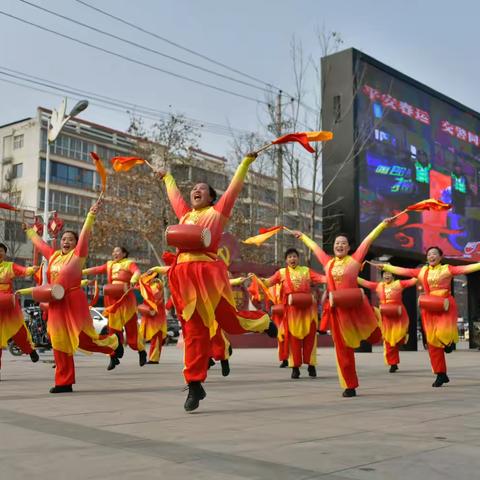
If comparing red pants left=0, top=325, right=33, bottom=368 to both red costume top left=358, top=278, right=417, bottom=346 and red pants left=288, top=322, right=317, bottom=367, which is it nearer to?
red pants left=288, top=322, right=317, bottom=367

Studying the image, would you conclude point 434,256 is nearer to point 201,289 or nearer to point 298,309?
point 298,309

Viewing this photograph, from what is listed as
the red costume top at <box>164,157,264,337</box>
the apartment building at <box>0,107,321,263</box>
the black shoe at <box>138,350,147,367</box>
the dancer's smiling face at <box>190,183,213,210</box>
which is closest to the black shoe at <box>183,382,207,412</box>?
the red costume top at <box>164,157,264,337</box>

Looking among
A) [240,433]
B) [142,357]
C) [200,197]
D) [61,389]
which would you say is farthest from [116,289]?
[240,433]

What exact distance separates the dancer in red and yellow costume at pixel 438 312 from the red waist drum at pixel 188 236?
390 centimetres

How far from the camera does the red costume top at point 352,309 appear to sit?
7.04 meters

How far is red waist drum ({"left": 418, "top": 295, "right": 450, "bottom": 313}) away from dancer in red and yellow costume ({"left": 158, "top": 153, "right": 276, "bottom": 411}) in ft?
11.3

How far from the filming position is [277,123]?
21766 mm

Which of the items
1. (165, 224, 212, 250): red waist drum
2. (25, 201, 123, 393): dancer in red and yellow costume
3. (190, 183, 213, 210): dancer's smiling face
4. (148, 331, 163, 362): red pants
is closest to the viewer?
(165, 224, 212, 250): red waist drum

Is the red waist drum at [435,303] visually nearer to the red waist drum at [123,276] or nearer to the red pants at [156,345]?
the red waist drum at [123,276]

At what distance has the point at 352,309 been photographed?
7156mm

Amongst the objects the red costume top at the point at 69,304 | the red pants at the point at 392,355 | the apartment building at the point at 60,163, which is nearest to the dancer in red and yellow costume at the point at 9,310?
the red costume top at the point at 69,304

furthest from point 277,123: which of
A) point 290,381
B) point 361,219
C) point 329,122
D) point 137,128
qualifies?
point 290,381

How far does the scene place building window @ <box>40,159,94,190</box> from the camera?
153 feet

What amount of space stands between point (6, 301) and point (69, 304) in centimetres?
182
